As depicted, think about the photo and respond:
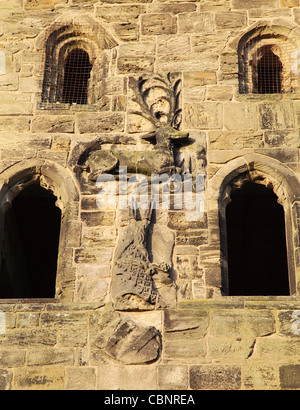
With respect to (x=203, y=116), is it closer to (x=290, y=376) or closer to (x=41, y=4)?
(x=41, y=4)

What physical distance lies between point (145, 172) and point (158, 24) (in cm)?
216

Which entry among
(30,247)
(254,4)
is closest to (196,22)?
(254,4)

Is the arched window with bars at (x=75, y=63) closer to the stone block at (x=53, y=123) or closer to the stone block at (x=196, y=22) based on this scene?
the stone block at (x=53, y=123)

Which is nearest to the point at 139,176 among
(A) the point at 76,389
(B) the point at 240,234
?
(A) the point at 76,389

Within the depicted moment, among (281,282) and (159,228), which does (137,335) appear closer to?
(159,228)

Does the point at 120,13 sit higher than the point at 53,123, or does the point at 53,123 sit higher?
the point at 120,13

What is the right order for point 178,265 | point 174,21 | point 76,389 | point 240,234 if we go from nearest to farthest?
point 76,389 < point 178,265 < point 174,21 < point 240,234

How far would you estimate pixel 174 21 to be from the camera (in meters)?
13.9

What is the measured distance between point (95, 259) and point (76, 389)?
4.96ft

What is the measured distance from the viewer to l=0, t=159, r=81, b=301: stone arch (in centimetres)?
1241

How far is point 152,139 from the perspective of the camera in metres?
13.0

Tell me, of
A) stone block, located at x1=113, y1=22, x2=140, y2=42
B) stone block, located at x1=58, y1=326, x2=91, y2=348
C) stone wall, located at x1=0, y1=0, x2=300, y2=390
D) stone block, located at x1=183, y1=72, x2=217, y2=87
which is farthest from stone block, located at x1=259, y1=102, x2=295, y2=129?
stone block, located at x1=58, y1=326, x2=91, y2=348

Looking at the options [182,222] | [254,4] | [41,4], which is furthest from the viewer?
[41,4]

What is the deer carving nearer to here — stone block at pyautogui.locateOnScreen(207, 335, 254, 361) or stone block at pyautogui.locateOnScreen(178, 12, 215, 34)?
stone block at pyautogui.locateOnScreen(178, 12, 215, 34)
